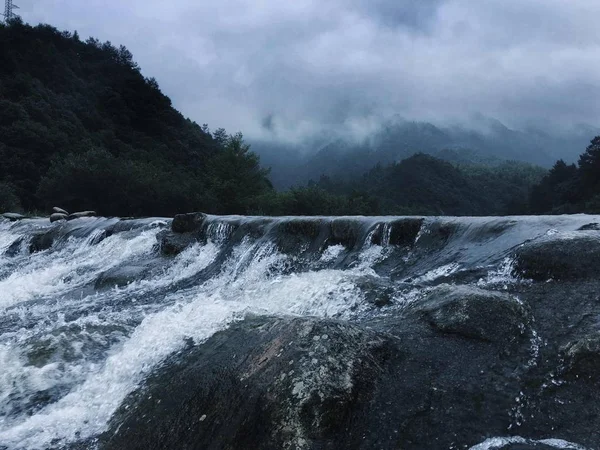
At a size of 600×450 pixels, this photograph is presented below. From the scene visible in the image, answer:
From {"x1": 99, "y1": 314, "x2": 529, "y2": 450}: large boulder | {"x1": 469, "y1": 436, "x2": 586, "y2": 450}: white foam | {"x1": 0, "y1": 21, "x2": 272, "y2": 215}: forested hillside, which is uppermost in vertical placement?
{"x1": 0, "y1": 21, "x2": 272, "y2": 215}: forested hillside

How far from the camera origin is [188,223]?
1170 centimetres

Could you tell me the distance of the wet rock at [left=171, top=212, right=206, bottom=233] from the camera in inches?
456

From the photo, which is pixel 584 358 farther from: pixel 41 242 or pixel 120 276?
pixel 41 242

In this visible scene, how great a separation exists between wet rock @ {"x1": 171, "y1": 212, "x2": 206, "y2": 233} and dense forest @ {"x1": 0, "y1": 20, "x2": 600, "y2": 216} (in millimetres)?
20006

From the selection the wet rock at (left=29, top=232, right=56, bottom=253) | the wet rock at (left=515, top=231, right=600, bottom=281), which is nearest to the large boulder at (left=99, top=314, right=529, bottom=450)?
the wet rock at (left=515, top=231, right=600, bottom=281)

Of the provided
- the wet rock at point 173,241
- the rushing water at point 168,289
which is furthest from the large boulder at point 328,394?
the wet rock at point 173,241

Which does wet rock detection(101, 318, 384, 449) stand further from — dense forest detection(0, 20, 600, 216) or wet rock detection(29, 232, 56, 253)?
dense forest detection(0, 20, 600, 216)

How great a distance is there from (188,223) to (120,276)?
3.17 meters

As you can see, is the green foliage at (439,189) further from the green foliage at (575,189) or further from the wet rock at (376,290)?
the wet rock at (376,290)

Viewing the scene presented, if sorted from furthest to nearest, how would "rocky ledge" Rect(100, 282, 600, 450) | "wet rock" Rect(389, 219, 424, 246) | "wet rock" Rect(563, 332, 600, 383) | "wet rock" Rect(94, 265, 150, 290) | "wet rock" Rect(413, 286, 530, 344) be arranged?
"wet rock" Rect(94, 265, 150, 290) → "wet rock" Rect(389, 219, 424, 246) → "wet rock" Rect(413, 286, 530, 344) → "wet rock" Rect(563, 332, 600, 383) → "rocky ledge" Rect(100, 282, 600, 450)

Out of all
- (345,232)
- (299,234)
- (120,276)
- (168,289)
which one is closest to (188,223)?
(120,276)

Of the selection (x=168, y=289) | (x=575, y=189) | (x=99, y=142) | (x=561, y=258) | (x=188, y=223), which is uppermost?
(x=99, y=142)

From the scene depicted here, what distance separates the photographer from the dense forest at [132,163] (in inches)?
1208

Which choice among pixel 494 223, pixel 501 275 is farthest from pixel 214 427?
pixel 494 223
